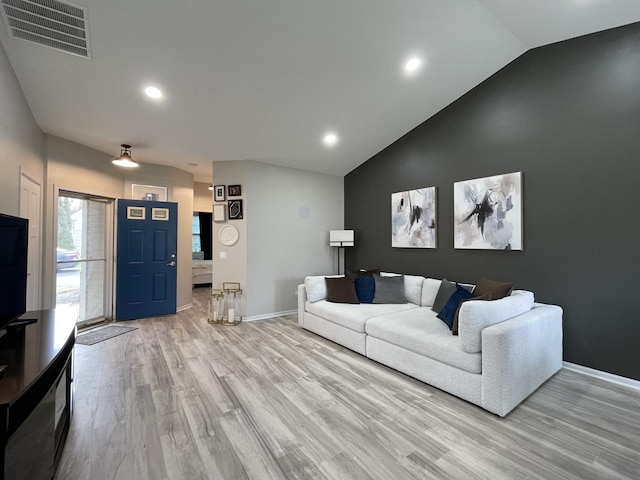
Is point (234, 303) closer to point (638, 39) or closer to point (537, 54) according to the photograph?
point (537, 54)

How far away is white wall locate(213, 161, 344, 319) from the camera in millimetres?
4617

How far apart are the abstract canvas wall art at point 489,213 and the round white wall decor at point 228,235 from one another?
3279 mm

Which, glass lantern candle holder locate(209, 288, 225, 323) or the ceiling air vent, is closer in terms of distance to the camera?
the ceiling air vent

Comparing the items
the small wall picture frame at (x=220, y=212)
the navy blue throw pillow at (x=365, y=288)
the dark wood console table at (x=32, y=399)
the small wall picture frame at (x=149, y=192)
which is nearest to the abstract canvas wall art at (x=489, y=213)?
the navy blue throw pillow at (x=365, y=288)

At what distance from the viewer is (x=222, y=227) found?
4.70 meters

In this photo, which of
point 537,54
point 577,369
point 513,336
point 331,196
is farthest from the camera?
point 331,196

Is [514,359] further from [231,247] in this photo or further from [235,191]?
[235,191]

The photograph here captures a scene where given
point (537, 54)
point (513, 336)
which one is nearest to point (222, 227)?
point (513, 336)

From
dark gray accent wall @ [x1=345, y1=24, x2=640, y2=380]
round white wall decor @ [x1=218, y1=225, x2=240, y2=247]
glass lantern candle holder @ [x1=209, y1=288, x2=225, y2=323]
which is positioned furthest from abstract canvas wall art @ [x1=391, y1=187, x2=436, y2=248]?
glass lantern candle holder @ [x1=209, y1=288, x2=225, y2=323]

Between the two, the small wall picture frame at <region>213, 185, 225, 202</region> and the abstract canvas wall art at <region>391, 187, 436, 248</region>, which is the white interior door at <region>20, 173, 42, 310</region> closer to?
the small wall picture frame at <region>213, 185, 225, 202</region>

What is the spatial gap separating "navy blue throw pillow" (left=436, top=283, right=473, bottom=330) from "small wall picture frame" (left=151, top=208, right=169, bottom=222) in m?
4.54

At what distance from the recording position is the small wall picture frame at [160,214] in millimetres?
Result: 4812

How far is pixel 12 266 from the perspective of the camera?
1.87 meters

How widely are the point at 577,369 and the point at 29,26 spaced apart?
5.54 metres
